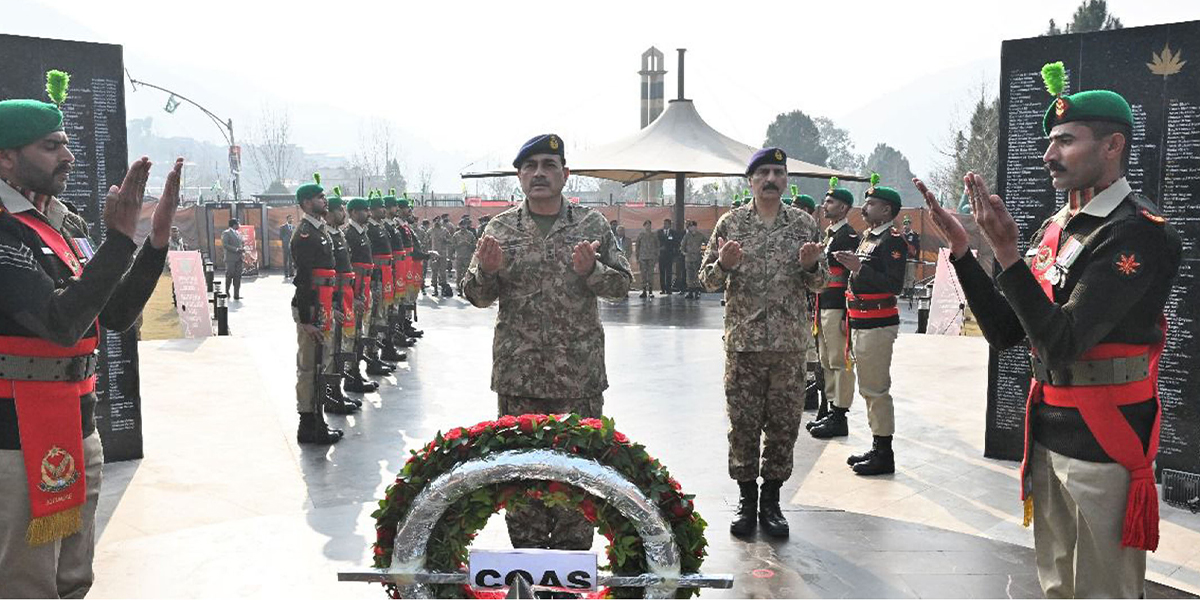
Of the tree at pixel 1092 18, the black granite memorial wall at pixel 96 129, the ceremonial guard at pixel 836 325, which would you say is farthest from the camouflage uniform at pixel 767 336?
the tree at pixel 1092 18

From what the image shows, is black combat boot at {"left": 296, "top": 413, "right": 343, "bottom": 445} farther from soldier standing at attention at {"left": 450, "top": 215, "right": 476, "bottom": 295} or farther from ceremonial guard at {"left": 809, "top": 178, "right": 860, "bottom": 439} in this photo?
soldier standing at attention at {"left": 450, "top": 215, "right": 476, "bottom": 295}

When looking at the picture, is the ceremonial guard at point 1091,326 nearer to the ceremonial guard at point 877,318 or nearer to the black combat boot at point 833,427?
the ceremonial guard at point 877,318

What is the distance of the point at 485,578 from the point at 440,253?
19.9m

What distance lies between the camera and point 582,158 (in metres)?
19.0

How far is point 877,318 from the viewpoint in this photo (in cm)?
655

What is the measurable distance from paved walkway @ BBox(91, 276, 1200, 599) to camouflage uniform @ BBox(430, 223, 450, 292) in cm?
1004

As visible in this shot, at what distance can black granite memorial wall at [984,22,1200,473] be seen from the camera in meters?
5.43

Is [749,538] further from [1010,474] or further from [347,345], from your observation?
[347,345]

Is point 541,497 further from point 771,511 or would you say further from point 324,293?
point 324,293

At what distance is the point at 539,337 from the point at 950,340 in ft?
32.8

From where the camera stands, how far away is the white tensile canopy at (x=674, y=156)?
17484 millimetres

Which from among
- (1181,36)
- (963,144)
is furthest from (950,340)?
(963,144)

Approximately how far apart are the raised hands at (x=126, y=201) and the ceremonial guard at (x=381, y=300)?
25.2 feet

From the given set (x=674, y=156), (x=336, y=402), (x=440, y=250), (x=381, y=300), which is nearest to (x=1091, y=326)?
(x=336, y=402)
